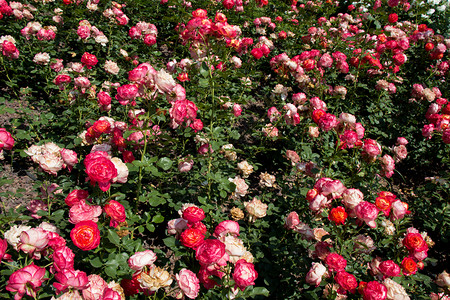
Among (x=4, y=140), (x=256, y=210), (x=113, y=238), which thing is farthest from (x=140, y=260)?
(x=4, y=140)

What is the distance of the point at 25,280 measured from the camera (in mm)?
971

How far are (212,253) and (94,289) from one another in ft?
1.44

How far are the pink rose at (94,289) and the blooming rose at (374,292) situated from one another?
1.10m

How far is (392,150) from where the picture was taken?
2.38 metres

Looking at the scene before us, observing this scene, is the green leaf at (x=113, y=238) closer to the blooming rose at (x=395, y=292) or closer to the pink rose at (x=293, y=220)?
the pink rose at (x=293, y=220)

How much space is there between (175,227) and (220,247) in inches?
14.9

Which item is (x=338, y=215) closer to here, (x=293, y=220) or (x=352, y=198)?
(x=352, y=198)

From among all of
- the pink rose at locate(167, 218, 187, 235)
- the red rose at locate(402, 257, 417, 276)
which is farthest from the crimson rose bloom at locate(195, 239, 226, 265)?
the red rose at locate(402, 257, 417, 276)

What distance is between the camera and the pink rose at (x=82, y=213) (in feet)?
3.62

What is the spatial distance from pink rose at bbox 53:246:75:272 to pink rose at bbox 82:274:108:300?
10 cm

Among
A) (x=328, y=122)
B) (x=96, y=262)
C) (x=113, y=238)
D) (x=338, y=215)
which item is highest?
(x=328, y=122)

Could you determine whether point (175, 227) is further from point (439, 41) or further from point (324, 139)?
point (439, 41)

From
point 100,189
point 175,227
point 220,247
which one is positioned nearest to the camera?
point 220,247

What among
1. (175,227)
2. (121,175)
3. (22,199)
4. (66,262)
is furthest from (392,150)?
(22,199)
